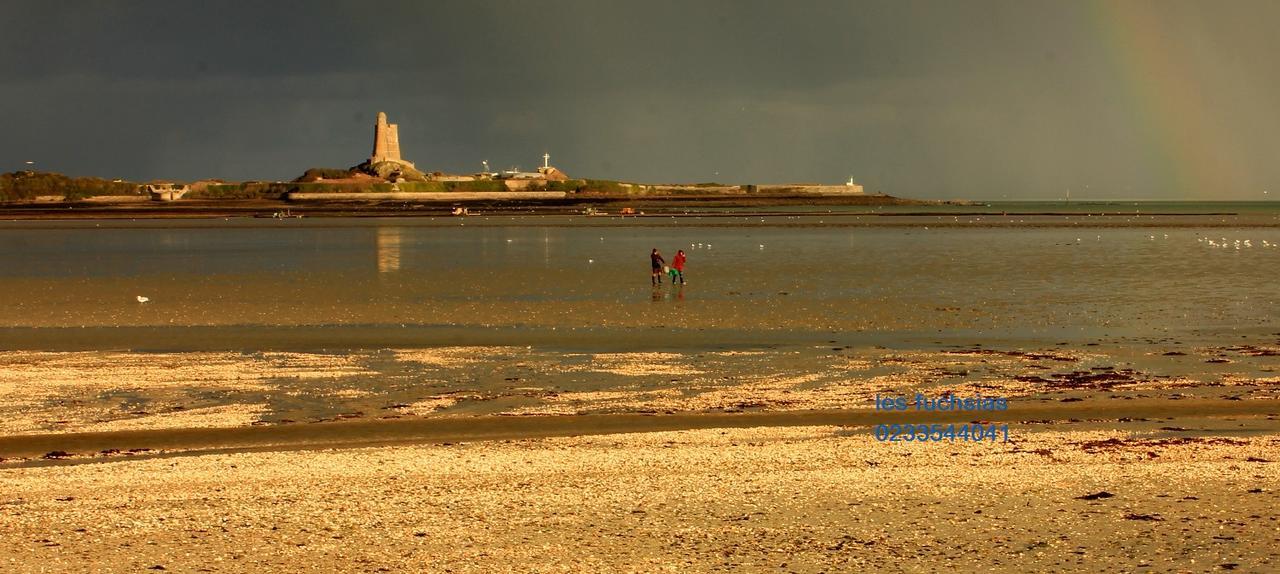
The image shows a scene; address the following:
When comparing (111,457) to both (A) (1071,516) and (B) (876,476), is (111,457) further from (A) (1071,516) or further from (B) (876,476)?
(A) (1071,516)

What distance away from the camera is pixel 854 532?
10.5 metres

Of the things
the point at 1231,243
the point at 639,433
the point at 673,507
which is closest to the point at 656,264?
the point at 639,433

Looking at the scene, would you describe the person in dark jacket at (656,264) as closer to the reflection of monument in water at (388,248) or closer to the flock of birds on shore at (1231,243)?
the reflection of monument in water at (388,248)

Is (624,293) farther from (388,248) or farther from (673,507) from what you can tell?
(388,248)

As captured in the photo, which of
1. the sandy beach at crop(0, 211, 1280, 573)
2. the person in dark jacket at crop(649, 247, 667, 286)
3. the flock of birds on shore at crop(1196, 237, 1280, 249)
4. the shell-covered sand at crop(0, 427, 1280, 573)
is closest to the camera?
the shell-covered sand at crop(0, 427, 1280, 573)

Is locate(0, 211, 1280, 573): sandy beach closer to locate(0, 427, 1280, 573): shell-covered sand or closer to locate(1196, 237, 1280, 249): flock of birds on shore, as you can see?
locate(0, 427, 1280, 573): shell-covered sand

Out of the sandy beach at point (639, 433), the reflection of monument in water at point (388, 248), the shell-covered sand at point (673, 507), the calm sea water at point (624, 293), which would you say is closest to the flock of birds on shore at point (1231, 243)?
the calm sea water at point (624, 293)

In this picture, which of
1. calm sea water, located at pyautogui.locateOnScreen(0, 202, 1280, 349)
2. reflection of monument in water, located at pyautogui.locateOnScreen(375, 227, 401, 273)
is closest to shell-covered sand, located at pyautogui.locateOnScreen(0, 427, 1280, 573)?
calm sea water, located at pyautogui.locateOnScreen(0, 202, 1280, 349)

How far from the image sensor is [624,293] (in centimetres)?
3478

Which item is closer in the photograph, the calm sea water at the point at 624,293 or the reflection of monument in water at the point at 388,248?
the calm sea water at the point at 624,293

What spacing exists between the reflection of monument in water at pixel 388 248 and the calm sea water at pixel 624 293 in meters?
0.37

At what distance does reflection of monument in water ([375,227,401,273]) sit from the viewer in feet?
158

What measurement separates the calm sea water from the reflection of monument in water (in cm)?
37

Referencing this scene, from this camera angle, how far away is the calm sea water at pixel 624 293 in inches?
992
